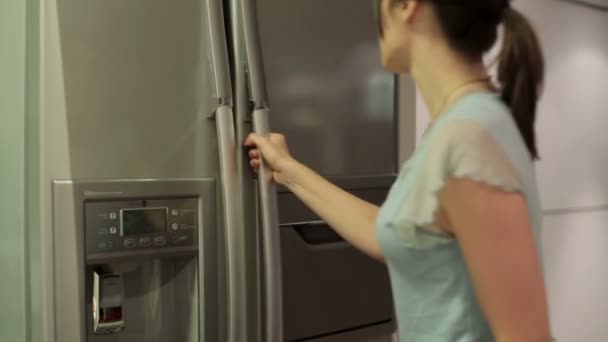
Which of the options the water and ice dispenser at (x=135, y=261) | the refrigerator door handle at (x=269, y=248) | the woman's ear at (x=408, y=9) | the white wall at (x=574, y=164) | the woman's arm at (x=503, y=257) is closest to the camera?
the woman's arm at (x=503, y=257)

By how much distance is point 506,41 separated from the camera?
757mm

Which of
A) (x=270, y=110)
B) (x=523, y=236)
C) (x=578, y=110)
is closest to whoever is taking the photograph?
(x=523, y=236)

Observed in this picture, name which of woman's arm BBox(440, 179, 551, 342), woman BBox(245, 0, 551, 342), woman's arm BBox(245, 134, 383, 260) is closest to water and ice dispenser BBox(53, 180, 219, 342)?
woman's arm BBox(245, 134, 383, 260)

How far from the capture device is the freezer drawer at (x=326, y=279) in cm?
111

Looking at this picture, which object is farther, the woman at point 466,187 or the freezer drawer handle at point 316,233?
the freezer drawer handle at point 316,233

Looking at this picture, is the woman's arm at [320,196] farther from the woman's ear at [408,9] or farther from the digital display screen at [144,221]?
the woman's ear at [408,9]

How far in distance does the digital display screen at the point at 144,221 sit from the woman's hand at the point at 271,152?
179 millimetres

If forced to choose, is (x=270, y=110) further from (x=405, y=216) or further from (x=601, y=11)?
(x=601, y=11)

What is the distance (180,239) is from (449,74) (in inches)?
20.1

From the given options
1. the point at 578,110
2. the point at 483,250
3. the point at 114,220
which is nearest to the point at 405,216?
the point at 483,250

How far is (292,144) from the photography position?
1.10 metres

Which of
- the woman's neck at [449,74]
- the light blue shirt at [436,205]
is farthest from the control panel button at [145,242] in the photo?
the woman's neck at [449,74]

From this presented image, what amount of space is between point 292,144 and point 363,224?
225 millimetres

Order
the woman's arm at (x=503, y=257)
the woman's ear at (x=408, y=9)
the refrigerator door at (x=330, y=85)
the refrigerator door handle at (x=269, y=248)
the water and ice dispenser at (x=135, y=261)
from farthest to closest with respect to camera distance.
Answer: the refrigerator door at (x=330, y=85)
the refrigerator door handle at (x=269, y=248)
the water and ice dispenser at (x=135, y=261)
the woman's ear at (x=408, y=9)
the woman's arm at (x=503, y=257)
